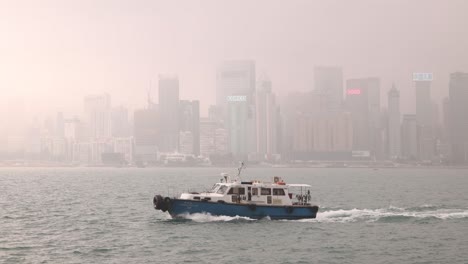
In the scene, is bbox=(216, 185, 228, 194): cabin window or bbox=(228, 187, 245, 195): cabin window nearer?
bbox=(228, 187, 245, 195): cabin window

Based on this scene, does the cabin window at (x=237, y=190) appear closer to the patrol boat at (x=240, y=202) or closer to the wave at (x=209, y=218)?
the patrol boat at (x=240, y=202)

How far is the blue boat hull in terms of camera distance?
60.5 m

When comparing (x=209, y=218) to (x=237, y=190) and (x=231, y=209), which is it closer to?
(x=231, y=209)

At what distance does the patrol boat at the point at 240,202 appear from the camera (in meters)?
60.6

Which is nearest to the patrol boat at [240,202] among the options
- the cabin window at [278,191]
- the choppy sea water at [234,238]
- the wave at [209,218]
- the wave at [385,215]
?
the cabin window at [278,191]

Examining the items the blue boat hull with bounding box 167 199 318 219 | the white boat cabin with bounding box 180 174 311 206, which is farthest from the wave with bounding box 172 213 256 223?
the white boat cabin with bounding box 180 174 311 206

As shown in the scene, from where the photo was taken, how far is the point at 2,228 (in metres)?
63.4

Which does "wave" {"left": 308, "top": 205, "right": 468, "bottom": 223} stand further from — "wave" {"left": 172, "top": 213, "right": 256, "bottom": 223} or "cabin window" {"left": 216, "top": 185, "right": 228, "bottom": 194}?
"cabin window" {"left": 216, "top": 185, "right": 228, "bottom": 194}

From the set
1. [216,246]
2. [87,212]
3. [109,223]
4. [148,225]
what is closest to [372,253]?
[216,246]

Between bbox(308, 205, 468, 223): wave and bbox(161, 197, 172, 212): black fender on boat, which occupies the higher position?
bbox(161, 197, 172, 212): black fender on boat

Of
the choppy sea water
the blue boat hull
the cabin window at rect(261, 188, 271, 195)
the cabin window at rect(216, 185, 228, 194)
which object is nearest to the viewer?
the choppy sea water

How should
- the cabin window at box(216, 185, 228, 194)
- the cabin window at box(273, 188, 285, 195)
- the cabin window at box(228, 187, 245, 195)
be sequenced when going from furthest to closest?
the cabin window at box(273, 188, 285, 195) < the cabin window at box(216, 185, 228, 194) < the cabin window at box(228, 187, 245, 195)

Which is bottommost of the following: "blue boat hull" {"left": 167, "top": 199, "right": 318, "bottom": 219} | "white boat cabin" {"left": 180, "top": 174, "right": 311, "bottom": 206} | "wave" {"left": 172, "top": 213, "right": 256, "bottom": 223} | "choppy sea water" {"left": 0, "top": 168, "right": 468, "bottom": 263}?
"choppy sea water" {"left": 0, "top": 168, "right": 468, "bottom": 263}

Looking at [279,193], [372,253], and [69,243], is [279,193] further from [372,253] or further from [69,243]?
[69,243]
